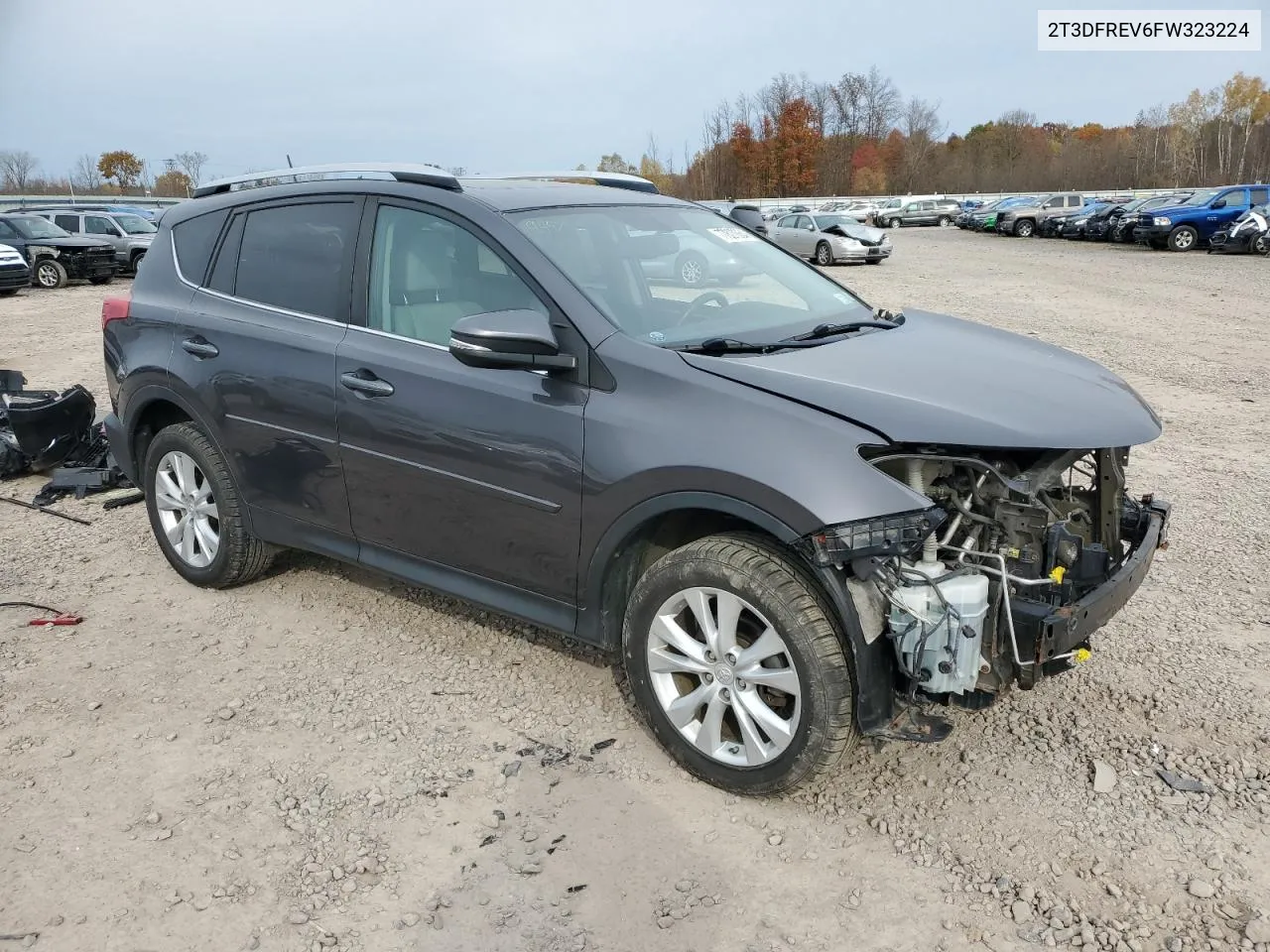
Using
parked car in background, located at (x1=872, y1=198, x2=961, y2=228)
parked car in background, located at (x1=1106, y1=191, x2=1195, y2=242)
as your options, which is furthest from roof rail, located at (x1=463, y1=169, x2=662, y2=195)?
parked car in background, located at (x1=872, y1=198, x2=961, y2=228)

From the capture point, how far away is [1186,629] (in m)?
4.21

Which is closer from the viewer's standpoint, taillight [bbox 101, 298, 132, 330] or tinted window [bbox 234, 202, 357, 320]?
tinted window [bbox 234, 202, 357, 320]

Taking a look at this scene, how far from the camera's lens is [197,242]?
468cm

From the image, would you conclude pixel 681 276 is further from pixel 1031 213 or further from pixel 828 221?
pixel 1031 213

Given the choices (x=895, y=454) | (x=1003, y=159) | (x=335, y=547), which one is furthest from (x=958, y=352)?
(x=1003, y=159)

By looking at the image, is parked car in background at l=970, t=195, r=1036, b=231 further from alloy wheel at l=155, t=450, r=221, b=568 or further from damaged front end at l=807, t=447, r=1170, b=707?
damaged front end at l=807, t=447, r=1170, b=707

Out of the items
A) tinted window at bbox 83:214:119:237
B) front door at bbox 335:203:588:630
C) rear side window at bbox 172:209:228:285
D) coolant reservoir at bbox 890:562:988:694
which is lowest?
coolant reservoir at bbox 890:562:988:694

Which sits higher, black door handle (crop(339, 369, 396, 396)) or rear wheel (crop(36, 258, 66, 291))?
rear wheel (crop(36, 258, 66, 291))

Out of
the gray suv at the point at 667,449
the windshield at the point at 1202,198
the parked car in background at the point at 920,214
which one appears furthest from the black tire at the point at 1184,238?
the gray suv at the point at 667,449

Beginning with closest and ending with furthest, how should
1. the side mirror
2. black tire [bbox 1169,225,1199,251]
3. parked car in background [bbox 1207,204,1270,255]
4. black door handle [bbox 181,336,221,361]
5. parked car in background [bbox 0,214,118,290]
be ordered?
1. the side mirror
2. black door handle [bbox 181,336,221,361]
3. parked car in background [bbox 0,214,118,290]
4. parked car in background [bbox 1207,204,1270,255]
5. black tire [bbox 1169,225,1199,251]

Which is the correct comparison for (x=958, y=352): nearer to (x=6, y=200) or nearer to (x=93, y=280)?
(x=93, y=280)

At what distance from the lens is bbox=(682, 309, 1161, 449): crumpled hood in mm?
2822

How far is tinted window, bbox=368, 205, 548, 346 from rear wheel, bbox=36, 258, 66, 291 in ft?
71.0

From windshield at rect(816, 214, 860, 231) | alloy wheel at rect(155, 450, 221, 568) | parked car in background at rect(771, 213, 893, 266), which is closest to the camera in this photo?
alloy wheel at rect(155, 450, 221, 568)
